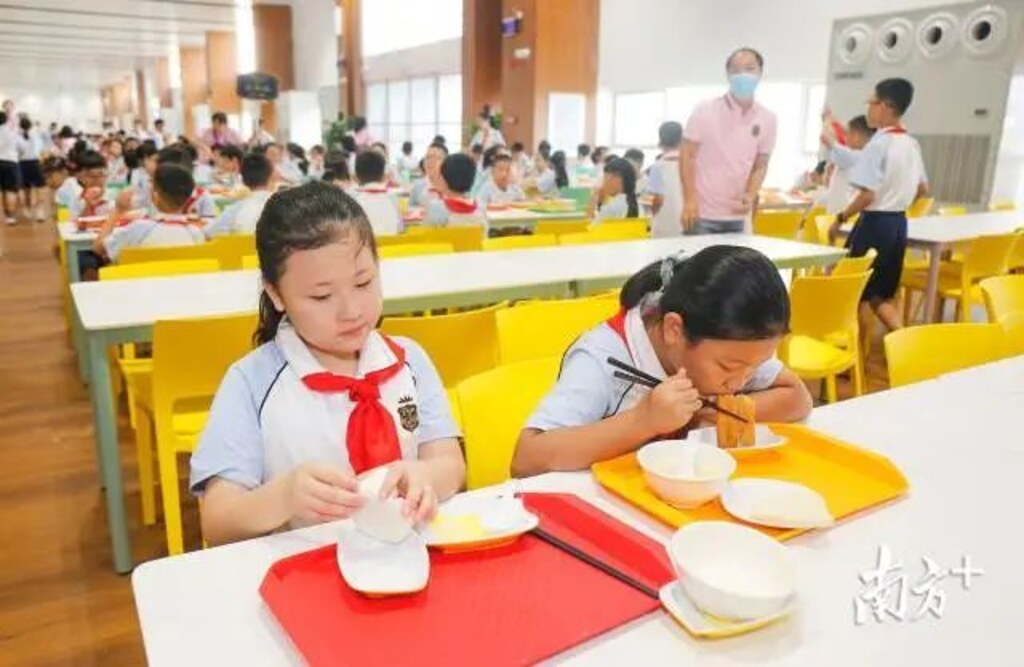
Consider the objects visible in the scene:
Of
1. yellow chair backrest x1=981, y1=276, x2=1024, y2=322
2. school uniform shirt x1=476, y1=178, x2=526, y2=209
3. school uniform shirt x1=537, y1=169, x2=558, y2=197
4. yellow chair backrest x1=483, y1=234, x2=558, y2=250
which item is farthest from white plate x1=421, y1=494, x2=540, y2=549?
school uniform shirt x1=537, y1=169, x2=558, y2=197

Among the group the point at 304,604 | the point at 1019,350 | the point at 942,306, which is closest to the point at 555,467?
the point at 304,604

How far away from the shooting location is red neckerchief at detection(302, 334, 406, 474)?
1.21 meters

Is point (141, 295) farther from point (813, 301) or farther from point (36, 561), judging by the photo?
point (813, 301)

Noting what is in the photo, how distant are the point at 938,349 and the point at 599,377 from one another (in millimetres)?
1060

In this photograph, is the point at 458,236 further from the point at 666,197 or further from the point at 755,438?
the point at 755,438

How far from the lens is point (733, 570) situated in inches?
34.5

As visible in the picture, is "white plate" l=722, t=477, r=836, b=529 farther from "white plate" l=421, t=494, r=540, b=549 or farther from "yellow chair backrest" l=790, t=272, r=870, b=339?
"yellow chair backrest" l=790, t=272, r=870, b=339

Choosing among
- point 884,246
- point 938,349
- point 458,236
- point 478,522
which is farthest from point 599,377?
point 884,246

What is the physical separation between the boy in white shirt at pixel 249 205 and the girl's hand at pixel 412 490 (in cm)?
337

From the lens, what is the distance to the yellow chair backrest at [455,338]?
205 centimetres

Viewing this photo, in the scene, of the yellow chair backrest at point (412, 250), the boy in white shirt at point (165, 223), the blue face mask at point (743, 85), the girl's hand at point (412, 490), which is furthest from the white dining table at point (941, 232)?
the girl's hand at point (412, 490)

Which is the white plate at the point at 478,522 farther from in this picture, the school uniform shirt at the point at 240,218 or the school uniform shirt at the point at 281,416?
the school uniform shirt at the point at 240,218

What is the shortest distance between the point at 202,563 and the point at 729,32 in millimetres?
9178

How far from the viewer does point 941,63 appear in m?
6.92
